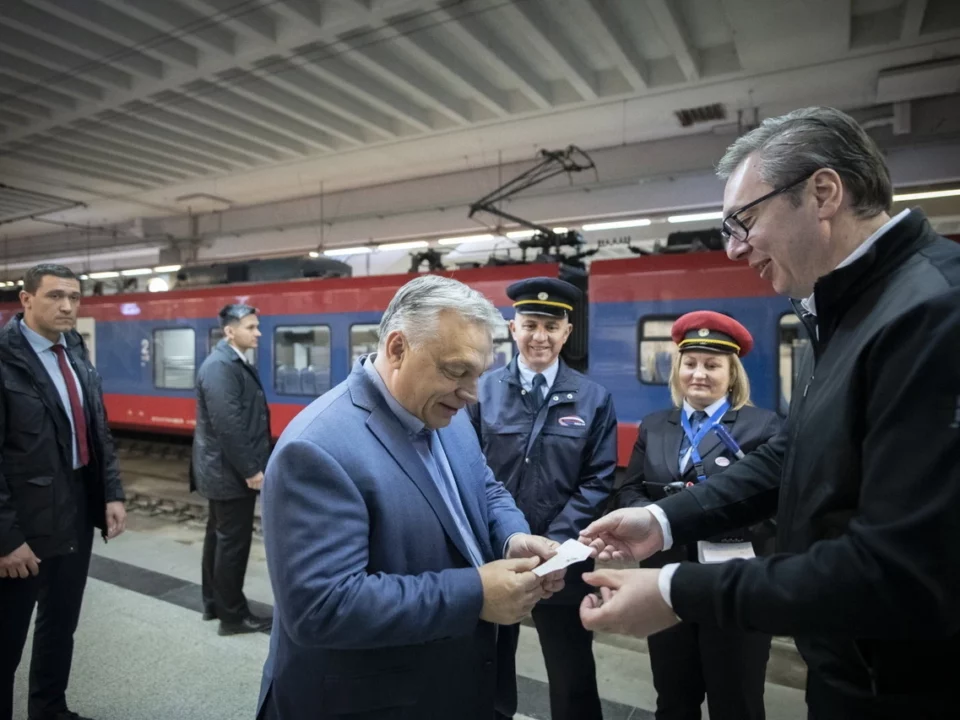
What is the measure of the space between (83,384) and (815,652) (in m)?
3.14

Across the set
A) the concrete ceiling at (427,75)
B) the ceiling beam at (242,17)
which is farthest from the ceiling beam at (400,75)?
the ceiling beam at (242,17)

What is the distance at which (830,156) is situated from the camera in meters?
1.25

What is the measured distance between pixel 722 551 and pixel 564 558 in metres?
1.08

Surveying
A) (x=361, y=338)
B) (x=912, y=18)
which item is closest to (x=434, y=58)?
(x=361, y=338)

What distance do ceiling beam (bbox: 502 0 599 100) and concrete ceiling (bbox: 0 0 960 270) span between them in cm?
2

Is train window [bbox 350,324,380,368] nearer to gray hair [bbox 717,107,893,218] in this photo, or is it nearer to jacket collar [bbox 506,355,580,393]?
jacket collar [bbox 506,355,580,393]

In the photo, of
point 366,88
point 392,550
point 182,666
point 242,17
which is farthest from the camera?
point 366,88

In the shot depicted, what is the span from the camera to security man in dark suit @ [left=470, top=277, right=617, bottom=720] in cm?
238

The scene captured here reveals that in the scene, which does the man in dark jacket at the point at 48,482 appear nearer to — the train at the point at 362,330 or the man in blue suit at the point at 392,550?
the man in blue suit at the point at 392,550

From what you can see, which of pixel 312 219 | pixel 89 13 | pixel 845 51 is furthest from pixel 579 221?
pixel 89 13

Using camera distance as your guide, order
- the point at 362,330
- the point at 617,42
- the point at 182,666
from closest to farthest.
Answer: the point at 182,666
the point at 617,42
the point at 362,330

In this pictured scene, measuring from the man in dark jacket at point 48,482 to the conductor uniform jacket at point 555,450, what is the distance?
1.84m

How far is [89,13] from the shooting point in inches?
224

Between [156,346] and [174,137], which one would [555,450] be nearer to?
[156,346]
